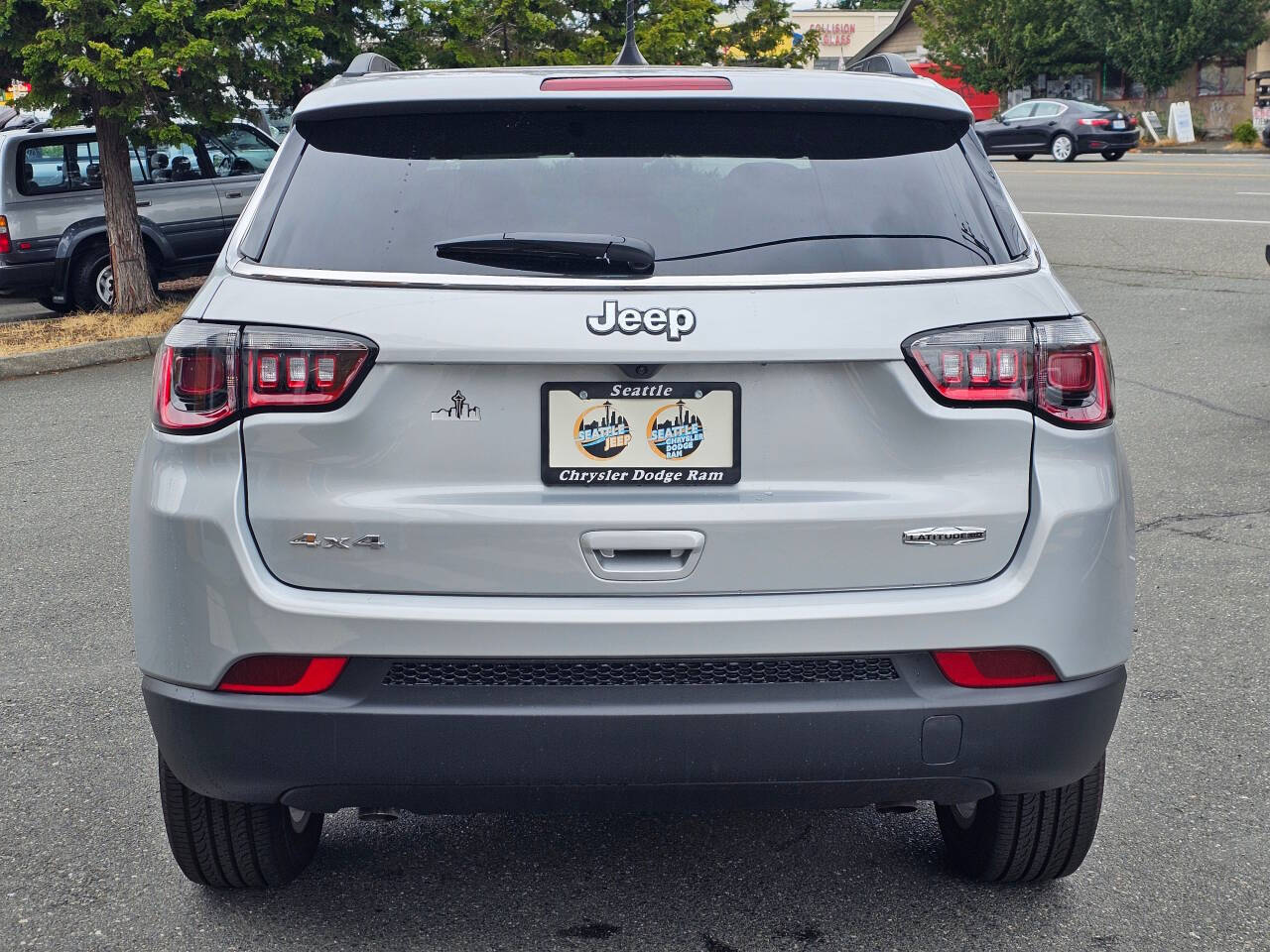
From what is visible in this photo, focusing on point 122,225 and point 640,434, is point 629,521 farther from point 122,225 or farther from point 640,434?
point 122,225

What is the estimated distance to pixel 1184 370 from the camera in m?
9.69

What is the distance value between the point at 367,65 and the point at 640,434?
1.55 meters

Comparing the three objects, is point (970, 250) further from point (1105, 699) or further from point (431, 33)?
point (431, 33)

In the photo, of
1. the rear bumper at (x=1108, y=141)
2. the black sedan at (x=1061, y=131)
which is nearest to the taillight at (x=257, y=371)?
the black sedan at (x=1061, y=131)

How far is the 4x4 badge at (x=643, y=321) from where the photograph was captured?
2.54 m

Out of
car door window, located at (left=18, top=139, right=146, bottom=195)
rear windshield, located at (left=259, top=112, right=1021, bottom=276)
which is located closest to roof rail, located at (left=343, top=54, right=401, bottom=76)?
rear windshield, located at (left=259, top=112, right=1021, bottom=276)

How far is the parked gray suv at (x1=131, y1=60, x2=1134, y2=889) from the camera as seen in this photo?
101 inches

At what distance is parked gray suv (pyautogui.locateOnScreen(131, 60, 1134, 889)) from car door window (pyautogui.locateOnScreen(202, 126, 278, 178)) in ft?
40.1

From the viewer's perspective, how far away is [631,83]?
2900 millimetres

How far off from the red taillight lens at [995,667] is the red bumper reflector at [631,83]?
1.18 meters

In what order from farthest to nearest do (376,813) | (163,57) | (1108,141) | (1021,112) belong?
(1021,112) → (1108,141) → (163,57) → (376,813)

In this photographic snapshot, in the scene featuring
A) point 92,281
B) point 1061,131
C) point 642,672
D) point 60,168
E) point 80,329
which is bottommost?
point 1061,131

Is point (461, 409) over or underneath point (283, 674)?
over

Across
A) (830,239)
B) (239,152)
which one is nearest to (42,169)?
(239,152)
